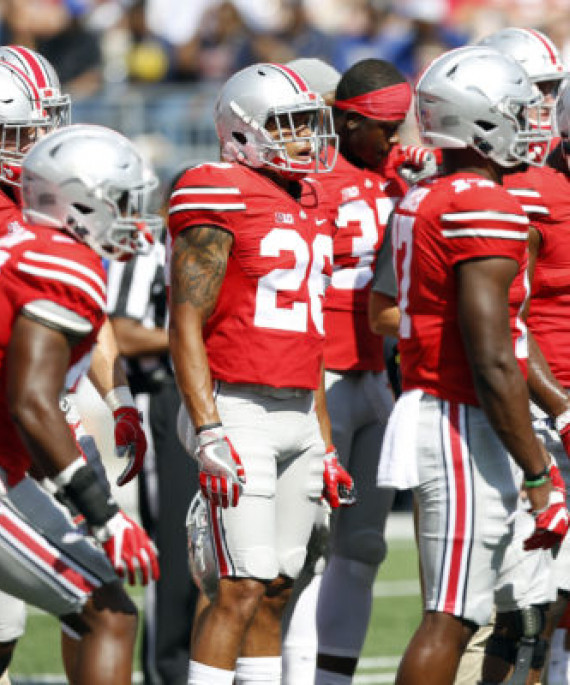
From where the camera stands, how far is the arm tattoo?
4355mm

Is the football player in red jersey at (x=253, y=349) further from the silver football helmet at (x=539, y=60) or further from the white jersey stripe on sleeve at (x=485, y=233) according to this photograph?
the silver football helmet at (x=539, y=60)

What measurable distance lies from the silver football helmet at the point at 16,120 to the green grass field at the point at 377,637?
7.43 ft

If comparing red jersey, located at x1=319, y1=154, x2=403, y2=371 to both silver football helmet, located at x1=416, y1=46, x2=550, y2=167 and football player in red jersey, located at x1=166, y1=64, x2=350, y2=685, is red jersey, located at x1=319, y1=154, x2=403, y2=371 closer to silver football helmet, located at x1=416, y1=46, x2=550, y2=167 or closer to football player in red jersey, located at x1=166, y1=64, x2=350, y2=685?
football player in red jersey, located at x1=166, y1=64, x2=350, y2=685

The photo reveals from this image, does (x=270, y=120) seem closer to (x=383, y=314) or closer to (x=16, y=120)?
(x=383, y=314)

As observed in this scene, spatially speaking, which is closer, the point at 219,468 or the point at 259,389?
the point at 219,468

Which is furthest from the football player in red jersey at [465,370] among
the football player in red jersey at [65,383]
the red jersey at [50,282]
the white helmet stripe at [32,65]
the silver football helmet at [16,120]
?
the white helmet stripe at [32,65]

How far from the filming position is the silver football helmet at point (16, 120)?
4.87m

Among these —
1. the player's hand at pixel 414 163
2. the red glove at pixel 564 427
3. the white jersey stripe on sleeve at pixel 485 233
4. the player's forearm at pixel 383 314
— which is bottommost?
the red glove at pixel 564 427

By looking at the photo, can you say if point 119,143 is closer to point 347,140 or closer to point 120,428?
point 120,428

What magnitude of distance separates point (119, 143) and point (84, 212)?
0.21 metres

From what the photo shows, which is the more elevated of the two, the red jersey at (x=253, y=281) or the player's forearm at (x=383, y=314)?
the red jersey at (x=253, y=281)

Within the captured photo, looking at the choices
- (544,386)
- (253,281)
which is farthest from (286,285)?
(544,386)

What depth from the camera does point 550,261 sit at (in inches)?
186

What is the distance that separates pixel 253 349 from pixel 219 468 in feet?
1.40
